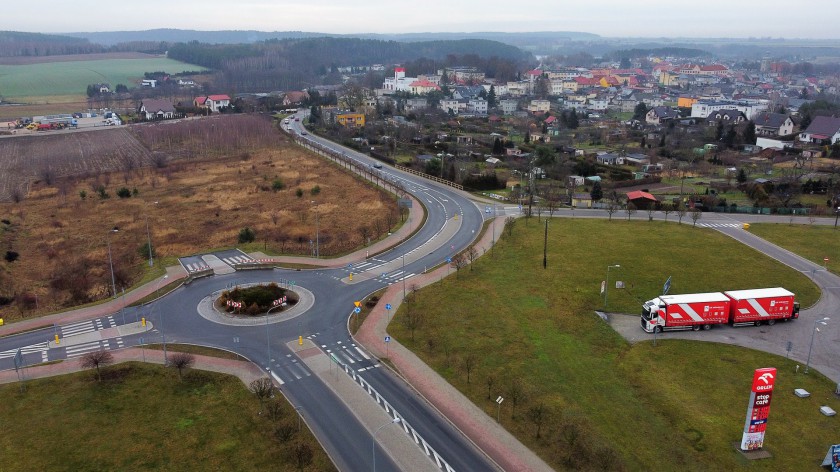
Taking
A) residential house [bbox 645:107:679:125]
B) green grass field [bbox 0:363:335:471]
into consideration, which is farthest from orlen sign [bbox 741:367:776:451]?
residential house [bbox 645:107:679:125]

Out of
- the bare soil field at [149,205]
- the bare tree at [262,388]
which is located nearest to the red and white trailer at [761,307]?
the bare tree at [262,388]

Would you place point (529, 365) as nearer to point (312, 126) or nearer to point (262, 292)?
point (262, 292)

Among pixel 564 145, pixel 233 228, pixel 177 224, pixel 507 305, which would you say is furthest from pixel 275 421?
pixel 564 145

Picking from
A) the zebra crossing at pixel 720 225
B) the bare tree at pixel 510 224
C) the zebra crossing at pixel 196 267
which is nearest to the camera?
the zebra crossing at pixel 196 267

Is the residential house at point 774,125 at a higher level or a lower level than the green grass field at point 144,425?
higher

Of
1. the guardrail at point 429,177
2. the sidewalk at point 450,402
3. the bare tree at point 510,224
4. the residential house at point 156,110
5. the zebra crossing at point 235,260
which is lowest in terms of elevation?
the sidewalk at point 450,402

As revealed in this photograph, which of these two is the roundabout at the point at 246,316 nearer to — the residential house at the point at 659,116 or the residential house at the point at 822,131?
the residential house at the point at 822,131
